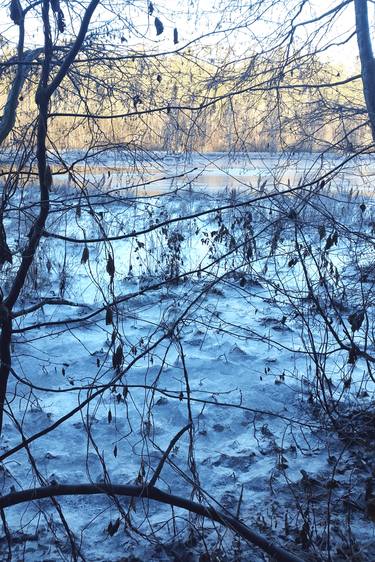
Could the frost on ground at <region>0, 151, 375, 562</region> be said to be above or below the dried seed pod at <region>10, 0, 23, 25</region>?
below

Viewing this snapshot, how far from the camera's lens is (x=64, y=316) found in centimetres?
525

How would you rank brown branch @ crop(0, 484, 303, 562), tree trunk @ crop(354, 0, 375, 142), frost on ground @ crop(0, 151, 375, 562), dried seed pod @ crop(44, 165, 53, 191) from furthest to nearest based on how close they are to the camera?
tree trunk @ crop(354, 0, 375, 142) < frost on ground @ crop(0, 151, 375, 562) < dried seed pod @ crop(44, 165, 53, 191) < brown branch @ crop(0, 484, 303, 562)

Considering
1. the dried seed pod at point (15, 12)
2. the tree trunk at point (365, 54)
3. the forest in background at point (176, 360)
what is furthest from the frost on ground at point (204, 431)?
the tree trunk at point (365, 54)

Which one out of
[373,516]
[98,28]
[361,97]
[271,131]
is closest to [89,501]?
[373,516]

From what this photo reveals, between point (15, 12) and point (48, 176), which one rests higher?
point (15, 12)

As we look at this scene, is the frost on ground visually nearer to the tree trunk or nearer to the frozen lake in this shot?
the frozen lake

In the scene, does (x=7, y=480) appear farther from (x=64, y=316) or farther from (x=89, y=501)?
(x=64, y=316)

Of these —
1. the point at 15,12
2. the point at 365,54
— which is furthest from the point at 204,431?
the point at 365,54

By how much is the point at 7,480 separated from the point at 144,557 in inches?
34.8

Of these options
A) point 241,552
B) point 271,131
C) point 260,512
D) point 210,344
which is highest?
point 271,131

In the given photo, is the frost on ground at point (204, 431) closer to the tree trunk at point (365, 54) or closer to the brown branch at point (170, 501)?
the brown branch at point (170, 501)

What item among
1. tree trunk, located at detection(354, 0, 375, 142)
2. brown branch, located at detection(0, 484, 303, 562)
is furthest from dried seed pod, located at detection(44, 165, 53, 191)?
tree trunk, located at detection(354, 0, 375, 142)

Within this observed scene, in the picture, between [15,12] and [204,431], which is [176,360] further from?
[15,12]

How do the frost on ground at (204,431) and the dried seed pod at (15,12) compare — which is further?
the frost on ground at (204,431)
